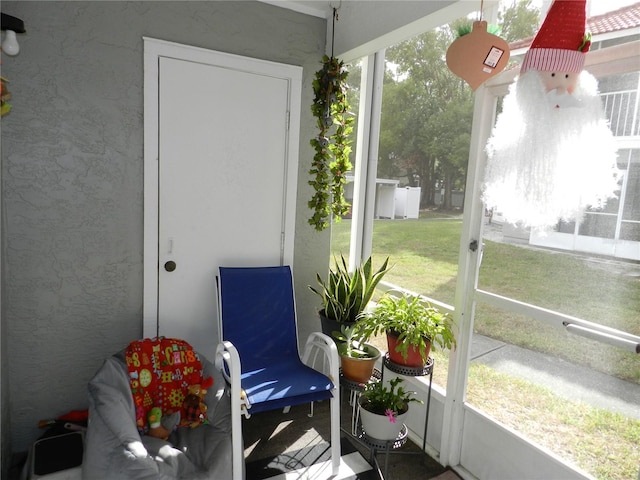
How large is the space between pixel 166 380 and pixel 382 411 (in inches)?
47.6

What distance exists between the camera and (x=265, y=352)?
2.50 meters

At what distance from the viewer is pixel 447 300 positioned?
2.39 metres

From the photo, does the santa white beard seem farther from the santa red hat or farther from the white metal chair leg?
the white metal chair leg

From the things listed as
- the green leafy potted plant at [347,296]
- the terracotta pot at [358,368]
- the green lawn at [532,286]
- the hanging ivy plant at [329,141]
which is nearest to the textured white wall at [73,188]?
the hanging ivy plant at [329,141]

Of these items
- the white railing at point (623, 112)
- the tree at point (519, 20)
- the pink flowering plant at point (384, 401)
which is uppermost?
the tree at point (519, 20)

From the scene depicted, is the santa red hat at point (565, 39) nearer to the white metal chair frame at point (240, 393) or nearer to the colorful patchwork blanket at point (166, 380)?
the white metal chair frame at point (240, 393)

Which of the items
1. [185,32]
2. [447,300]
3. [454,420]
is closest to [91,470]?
[454,420]

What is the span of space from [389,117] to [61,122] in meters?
2.09

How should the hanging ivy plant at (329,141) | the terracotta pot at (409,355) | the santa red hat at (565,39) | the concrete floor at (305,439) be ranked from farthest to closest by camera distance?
1. the hanging ivy plant at (329,141)
2. the concrete floor at (305,439)
3. the terracotta pot at (409,355)
4. the santa red hat at (565,39)

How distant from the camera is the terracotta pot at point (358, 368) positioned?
7.72 ft

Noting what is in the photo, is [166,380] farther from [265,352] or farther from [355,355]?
[355,355]

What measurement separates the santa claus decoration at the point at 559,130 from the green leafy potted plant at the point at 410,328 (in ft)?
3.13

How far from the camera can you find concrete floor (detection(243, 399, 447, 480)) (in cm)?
227

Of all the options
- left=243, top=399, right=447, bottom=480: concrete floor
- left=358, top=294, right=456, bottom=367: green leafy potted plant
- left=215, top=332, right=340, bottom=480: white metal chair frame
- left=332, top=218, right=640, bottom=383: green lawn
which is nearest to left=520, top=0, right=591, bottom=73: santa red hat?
left=332, top=218, right=640, bottom=383: green lawn
